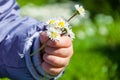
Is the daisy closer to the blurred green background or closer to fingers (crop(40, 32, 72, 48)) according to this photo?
→ fingers (crop(40, 32, 72, 48))

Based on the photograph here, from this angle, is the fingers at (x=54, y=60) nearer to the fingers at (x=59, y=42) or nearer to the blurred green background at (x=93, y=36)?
the fingers at (x=59, y=42)

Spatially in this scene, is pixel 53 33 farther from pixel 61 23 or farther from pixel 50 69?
pixel 50 69

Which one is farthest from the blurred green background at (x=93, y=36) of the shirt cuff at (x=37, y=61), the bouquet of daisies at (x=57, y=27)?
the bouquet of daisies at (x=57, y=27)

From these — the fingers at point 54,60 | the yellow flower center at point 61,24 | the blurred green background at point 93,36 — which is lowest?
the blurred green background at point 93,36

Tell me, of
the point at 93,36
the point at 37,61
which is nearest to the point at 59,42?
the point at 37,61

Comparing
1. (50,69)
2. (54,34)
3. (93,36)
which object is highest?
(54,34)

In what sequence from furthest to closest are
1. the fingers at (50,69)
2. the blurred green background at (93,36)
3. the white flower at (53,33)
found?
1. the blurred green background at (93,36)
2. the fingers at (50,69)
3. the white flower at (53,33)
